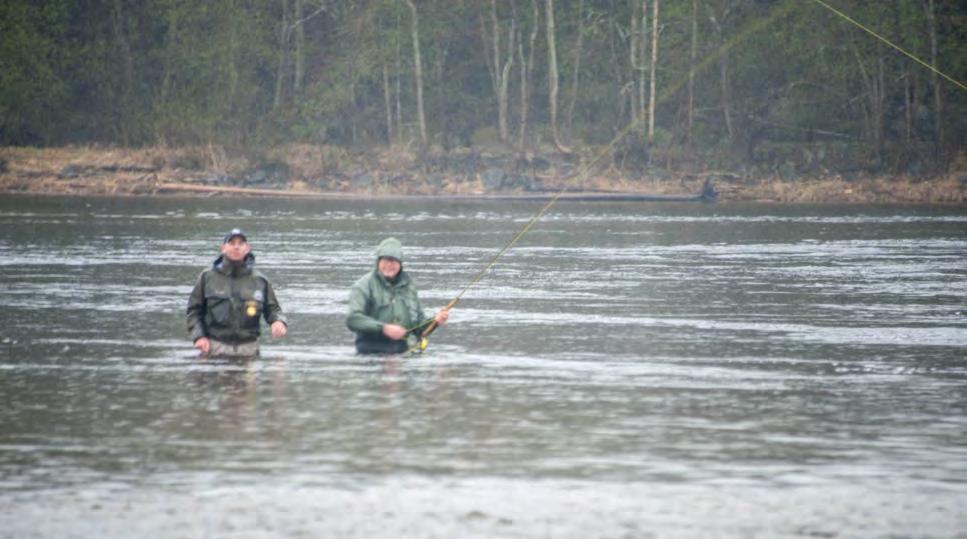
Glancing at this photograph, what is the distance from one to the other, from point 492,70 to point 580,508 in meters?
59.2

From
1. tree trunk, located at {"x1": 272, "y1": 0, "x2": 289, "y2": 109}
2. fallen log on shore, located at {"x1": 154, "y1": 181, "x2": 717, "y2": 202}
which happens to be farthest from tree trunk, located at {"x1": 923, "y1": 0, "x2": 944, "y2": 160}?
tree trunk, located at {"x1": 272, "y1": 0, "x2": 289, "y2": 109}

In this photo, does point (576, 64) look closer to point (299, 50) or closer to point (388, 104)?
point (388, 104)

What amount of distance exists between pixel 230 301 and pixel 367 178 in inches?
1872

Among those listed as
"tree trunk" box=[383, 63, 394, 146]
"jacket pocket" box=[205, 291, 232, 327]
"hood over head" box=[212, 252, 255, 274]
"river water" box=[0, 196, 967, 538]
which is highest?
"tree trunk" box=[383, 63, 394, 146]

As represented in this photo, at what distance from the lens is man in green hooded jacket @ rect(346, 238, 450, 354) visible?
1441cm

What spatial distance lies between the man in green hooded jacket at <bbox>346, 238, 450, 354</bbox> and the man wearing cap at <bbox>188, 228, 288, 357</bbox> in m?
0.69

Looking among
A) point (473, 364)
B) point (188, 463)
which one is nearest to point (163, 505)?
point (188, 463)

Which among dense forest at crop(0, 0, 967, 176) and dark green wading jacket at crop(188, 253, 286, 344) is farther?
dense forest at crop(0, 0, 967, 176)

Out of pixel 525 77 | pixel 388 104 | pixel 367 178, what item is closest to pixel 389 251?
pixel 367 178

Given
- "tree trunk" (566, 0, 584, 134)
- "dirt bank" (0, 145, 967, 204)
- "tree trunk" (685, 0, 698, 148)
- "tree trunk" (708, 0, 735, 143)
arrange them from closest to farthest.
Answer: "dirt bank" (0, 145, 967, 204) → "tree trunk" (685, 0, 698, 148) → "tree trunk" (708, 0, 735, 143) → "tree trunk" (566, 0, 584, 134)

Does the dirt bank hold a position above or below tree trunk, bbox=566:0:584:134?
below

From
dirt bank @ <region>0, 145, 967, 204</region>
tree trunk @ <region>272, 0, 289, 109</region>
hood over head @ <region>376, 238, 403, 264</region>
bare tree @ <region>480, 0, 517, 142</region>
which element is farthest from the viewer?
tree trunk @ <region>272, 0, 289, 109</region>

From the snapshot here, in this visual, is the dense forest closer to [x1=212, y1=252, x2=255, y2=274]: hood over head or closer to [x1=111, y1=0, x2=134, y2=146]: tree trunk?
[x1=111, y1=0, x2=134, y2=146]: tree trunk

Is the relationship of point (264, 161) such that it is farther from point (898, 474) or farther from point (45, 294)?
point (898, 474)
